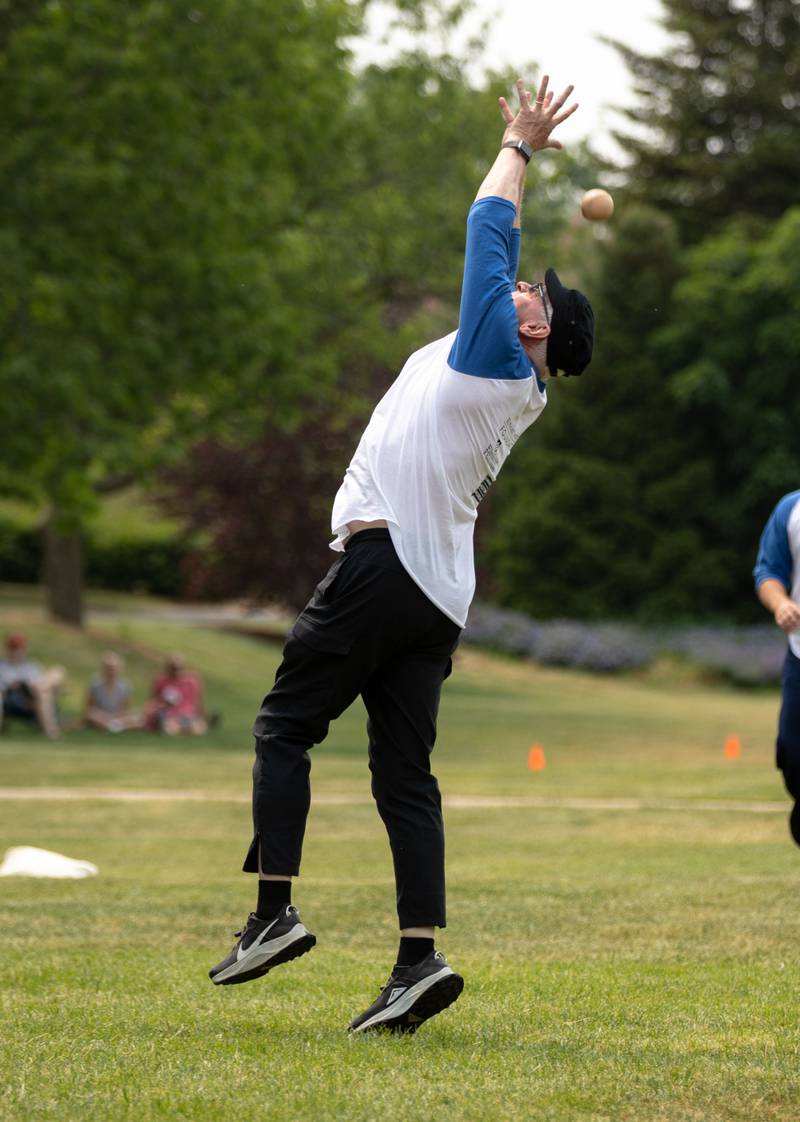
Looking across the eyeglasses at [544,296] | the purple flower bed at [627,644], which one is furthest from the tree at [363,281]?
the eyeglasses at [544,296]

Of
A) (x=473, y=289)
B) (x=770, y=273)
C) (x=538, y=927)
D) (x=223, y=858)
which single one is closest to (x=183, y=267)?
(x=223, y=858)

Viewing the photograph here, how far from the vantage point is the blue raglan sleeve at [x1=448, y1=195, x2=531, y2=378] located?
4.55m

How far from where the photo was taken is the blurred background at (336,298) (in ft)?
69.5

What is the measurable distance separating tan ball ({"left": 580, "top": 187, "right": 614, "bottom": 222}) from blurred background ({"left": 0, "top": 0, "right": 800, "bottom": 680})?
6.83m

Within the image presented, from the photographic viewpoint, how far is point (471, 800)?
14.4 metres

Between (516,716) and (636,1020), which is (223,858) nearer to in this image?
(636,1020)

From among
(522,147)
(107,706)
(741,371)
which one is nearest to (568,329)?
(522,147)

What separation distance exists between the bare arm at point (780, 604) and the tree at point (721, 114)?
3867cm

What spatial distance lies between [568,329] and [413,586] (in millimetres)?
842

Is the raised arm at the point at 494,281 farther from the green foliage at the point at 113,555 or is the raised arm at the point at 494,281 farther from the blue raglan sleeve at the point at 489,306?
the green foliage at the point at 113,555

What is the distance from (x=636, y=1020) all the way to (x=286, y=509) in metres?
26.7

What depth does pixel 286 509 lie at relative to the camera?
31.3 meters

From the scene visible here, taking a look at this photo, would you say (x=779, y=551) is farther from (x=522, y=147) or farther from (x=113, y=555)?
(x=113, y=555)

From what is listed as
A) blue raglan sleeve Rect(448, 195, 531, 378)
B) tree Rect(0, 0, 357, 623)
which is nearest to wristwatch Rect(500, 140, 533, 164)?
blue raglan sleeve Rect(448, 195, 531, 378)
